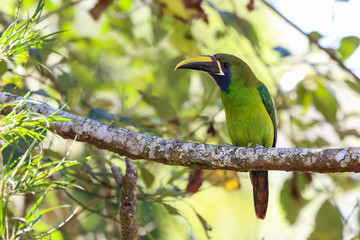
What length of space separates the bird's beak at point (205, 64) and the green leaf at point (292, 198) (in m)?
0.94

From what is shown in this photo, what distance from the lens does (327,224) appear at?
3.48 meters

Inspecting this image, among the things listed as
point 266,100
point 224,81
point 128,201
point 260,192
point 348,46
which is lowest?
point 260,192

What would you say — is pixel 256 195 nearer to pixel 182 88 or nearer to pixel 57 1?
pixel 182 88

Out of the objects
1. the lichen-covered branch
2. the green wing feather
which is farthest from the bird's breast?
the lichen-covered branch

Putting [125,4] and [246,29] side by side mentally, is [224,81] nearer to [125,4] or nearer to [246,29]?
[246,29]

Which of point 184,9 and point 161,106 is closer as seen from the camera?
point 161,106

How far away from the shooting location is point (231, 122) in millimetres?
3609

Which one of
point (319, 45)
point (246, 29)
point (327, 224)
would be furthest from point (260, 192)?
point (246, 29)

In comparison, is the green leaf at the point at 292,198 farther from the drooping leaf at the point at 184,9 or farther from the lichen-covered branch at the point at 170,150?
the lichen-covered branch at the point at 170,150

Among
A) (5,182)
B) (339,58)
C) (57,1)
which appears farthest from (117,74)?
(5,182)

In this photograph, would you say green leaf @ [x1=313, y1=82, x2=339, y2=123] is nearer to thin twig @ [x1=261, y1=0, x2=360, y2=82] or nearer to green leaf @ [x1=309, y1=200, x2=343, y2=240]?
thin twig @ [x1=261, y1=0, x2=360, y2=82]

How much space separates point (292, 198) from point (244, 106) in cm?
76

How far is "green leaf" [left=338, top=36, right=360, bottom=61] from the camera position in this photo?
3408 mm

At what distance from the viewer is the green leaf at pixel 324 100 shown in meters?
3.77
